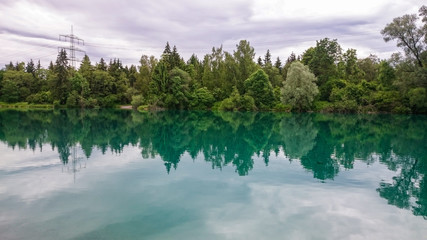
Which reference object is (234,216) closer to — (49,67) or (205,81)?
(205,81)

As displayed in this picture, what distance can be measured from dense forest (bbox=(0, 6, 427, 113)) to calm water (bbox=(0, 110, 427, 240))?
34.7 m

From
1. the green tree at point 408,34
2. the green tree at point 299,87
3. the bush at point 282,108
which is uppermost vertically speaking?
the green tree at point 408,34

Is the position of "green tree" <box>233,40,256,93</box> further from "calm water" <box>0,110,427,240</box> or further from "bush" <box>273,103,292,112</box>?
"calm water" <box>0,110,427,240</box>

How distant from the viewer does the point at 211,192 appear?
30.1 feet

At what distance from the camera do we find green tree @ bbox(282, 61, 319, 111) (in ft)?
168

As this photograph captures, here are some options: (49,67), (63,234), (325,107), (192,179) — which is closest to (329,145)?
(192,179)

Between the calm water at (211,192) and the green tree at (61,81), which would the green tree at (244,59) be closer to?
the green tree at (61,81)

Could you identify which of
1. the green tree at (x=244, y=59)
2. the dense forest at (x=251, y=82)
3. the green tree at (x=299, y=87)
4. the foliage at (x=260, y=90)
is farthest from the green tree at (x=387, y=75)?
the green tree at (x=244, y=59)

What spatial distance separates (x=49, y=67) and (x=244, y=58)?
67.7 meters

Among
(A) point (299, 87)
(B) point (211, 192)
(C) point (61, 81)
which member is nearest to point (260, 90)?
(A) point (299, 87)

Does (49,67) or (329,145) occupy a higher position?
(49,67)

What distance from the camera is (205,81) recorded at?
68625 millimetres

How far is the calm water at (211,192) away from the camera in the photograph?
6.56 metres

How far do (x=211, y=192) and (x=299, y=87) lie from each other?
4630 centimetres
